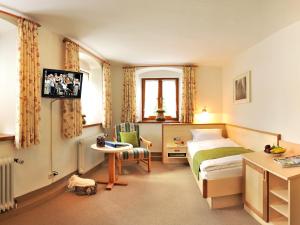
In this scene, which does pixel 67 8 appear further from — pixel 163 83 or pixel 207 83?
pixel 207 83

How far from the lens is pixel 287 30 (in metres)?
2.97

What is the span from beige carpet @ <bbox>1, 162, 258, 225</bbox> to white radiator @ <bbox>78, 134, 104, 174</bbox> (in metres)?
0.56

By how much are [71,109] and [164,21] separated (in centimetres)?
195

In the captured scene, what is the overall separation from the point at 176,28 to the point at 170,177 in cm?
263

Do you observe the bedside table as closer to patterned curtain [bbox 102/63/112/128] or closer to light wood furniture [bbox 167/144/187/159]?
light wood furniture [bbox 167/144/187/159]

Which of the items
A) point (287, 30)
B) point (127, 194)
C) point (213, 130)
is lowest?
point (127, 194)

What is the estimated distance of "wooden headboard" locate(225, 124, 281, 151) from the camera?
3.29 meters

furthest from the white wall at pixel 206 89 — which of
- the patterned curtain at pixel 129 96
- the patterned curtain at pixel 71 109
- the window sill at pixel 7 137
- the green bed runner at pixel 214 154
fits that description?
the window sill at pixel 7 137

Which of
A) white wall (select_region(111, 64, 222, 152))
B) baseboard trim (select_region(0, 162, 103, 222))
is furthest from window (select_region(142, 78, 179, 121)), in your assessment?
baseboard trim (select_region(0, 162, 103, 222))

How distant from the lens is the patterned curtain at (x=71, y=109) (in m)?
3.44

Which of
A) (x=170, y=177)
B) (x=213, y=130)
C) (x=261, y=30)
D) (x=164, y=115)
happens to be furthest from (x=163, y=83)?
(x=261, y=30)

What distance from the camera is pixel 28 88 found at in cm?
272

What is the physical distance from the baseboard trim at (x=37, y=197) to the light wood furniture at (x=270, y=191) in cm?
259

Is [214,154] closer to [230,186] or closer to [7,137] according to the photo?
[230,186]
